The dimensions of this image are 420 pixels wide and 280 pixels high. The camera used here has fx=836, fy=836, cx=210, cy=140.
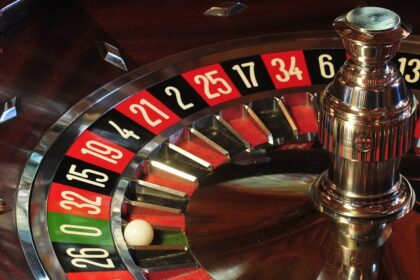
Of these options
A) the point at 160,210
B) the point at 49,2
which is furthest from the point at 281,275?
the point at 49,2

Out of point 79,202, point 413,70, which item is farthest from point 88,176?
point 413,70

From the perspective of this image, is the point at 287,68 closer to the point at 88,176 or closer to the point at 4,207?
the point at 88,176

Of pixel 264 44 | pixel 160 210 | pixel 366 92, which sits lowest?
pixel 160 210

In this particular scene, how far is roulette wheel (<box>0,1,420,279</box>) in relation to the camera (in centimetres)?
143

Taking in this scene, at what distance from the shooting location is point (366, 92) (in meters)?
1.31

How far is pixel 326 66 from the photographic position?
2.07 meters

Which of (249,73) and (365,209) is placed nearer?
(365,209)

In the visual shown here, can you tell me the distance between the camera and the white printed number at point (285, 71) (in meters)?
2.06

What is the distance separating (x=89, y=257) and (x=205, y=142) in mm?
482

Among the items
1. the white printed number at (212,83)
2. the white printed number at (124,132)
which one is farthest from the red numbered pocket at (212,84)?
the white printed number at (124,132)

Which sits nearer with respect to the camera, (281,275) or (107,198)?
(281,275)

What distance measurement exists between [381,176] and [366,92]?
0.19 metres

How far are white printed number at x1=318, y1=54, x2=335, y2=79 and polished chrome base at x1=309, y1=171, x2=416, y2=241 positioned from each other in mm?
571

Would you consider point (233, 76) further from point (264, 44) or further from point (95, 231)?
point (95, 231)
